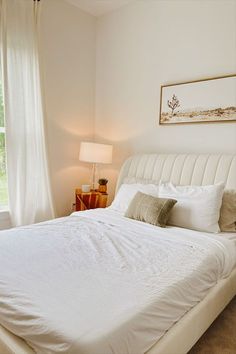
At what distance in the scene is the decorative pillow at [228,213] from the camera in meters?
2.24

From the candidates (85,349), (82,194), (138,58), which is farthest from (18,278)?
(138,58)

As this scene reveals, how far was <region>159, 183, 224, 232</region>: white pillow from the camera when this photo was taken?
217 cm

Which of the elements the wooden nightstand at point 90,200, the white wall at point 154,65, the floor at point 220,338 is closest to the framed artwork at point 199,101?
the white wall at point 154,65

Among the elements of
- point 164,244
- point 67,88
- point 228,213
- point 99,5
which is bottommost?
point 164,244

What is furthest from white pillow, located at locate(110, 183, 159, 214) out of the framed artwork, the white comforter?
the framed artwork

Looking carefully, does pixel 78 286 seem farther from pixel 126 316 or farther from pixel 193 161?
pixel 193 161

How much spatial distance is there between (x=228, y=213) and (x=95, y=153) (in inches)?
65.3

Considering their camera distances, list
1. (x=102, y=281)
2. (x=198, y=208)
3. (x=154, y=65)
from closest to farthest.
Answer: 1. (x=102, y=281)
2. (x=198, y=208)
3. (x=154, y=65)

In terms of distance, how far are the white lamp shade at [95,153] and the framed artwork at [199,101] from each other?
76 centimetres

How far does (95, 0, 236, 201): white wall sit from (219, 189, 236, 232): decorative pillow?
55 centimetres

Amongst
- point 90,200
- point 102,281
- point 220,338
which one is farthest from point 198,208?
point 90,200

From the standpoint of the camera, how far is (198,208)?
2.22m

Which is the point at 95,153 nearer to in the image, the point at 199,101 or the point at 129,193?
the point at 129,193

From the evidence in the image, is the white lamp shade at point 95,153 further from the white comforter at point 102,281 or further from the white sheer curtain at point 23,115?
the white comforter at point 102,281
